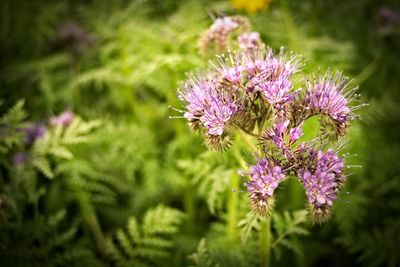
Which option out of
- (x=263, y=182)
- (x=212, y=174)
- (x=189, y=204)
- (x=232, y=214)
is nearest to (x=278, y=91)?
A: (x=263, y=182)

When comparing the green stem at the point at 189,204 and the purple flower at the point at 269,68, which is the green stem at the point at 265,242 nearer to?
the purple flower at the point at 269,68

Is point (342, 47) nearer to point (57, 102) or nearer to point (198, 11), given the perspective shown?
point (198, 11)

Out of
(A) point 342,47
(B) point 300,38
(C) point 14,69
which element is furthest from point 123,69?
(A) point 342,47

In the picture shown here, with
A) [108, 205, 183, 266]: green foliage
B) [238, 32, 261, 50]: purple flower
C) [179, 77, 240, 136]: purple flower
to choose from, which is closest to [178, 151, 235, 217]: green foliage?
[108, 205, 183, 266]: green foliage

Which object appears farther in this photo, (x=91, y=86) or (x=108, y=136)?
(x=91, y=86)

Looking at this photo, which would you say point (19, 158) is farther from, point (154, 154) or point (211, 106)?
point (211, 106)

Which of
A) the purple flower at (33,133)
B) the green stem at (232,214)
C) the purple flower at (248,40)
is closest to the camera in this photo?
the purple flower at (248,40)

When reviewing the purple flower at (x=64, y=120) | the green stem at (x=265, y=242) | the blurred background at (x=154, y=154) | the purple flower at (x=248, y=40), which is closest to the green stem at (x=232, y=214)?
the blurred background at (x=154, y=154)

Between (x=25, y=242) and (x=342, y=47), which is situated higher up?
(x=342, y=47)
